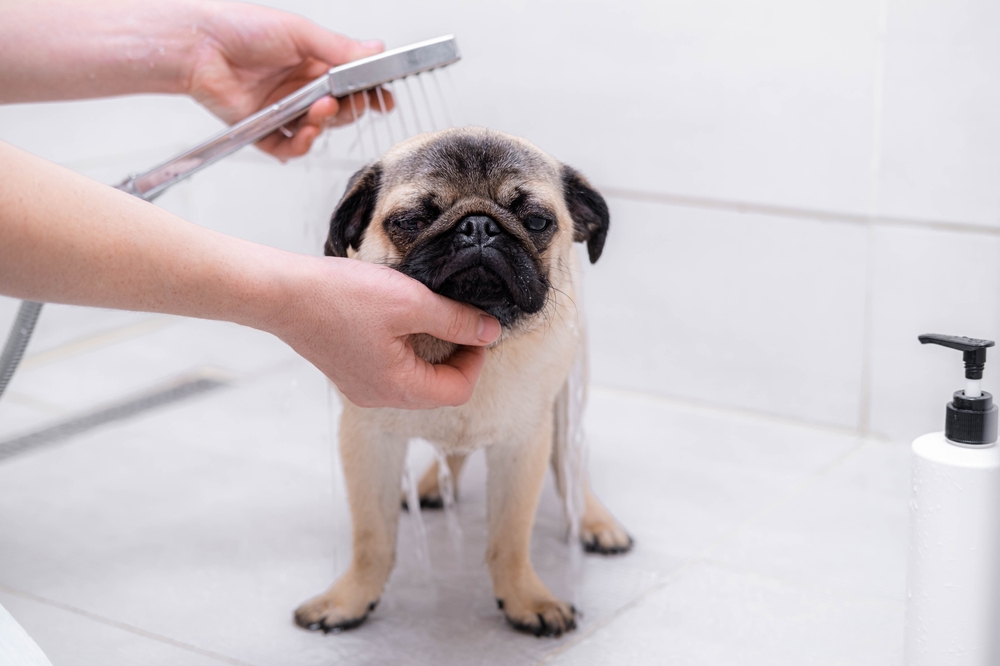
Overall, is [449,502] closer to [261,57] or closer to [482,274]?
[482,274]

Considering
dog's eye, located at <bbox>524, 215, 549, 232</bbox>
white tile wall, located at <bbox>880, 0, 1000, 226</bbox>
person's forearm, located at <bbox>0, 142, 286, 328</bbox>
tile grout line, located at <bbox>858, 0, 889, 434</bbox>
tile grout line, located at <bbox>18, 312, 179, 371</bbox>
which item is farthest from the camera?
tile grout line, located at <bbox>18, 312, 179, 371</bbox>

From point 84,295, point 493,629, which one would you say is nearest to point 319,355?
point 84,295

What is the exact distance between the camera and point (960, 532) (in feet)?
3.38

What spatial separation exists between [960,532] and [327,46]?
1310 mm

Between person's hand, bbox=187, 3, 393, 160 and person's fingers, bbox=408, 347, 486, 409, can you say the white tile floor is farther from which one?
person's hand, bbox=187, 3, 393, 160

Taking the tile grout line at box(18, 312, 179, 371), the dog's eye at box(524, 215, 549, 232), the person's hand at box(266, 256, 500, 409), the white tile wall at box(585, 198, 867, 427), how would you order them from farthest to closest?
the tile grout line at box(18, 312, 179, 371) → the white tile wall at box(585, 198, 867, 427) → the dog's eye at box(524, 215, 549, 232) → the person's hand at box(266, 256, 500, 409)

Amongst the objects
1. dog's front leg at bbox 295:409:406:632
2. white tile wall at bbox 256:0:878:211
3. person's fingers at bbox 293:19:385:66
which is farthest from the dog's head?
white tile wall at bbox 256:0:878:211

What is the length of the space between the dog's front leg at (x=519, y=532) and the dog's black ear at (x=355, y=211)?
397mm

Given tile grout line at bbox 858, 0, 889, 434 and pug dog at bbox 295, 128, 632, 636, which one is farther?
tile grout line at bbox 858, 0, 889, 434

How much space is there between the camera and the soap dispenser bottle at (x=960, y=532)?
102cm

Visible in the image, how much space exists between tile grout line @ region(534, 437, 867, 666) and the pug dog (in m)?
0.04

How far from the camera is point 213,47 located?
1.77m

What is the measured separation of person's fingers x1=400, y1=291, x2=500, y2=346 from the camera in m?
1.20

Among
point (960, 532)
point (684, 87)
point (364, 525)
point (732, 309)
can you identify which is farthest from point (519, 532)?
point (684, 87)
